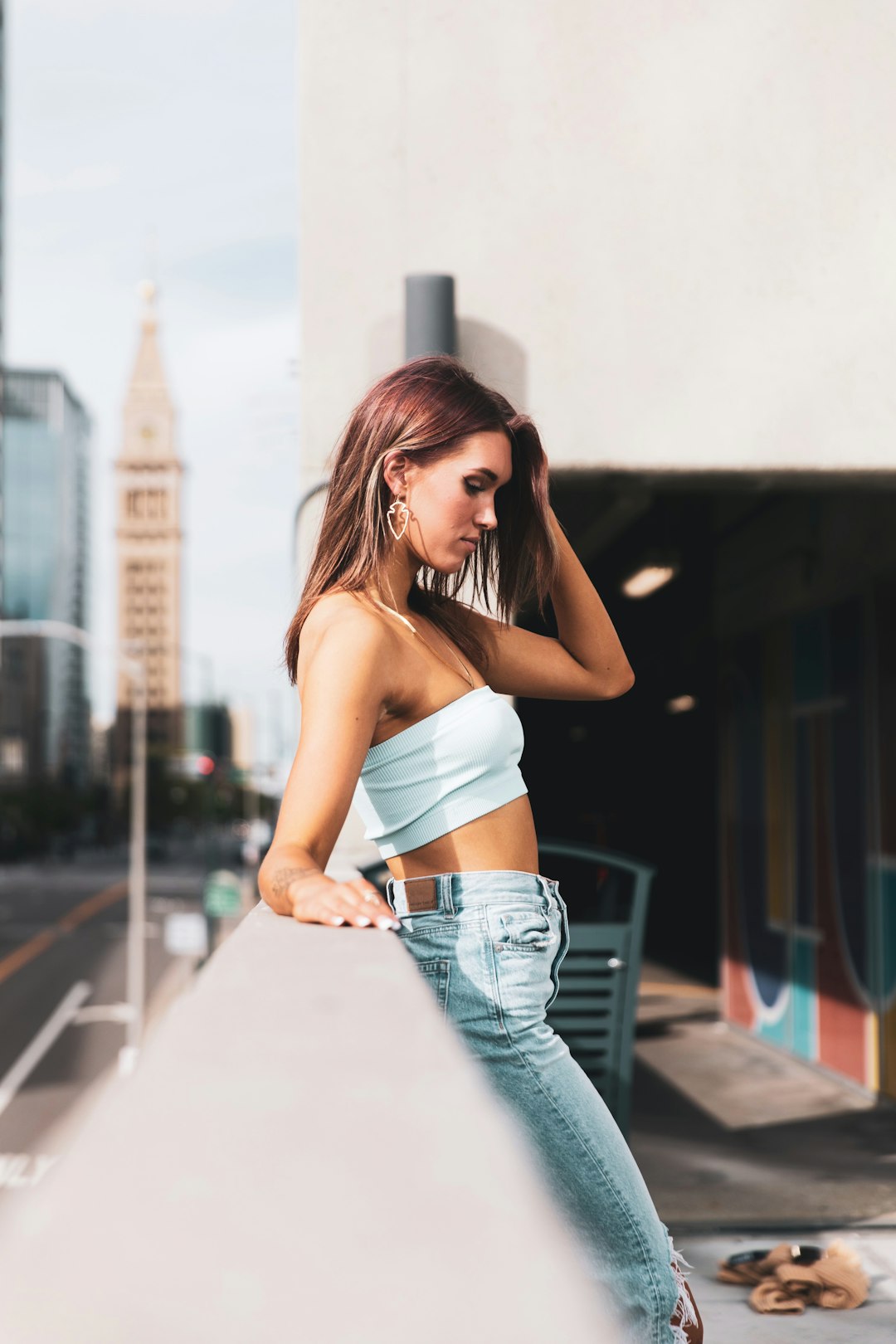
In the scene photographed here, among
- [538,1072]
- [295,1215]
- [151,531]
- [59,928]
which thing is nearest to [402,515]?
[538,1072]

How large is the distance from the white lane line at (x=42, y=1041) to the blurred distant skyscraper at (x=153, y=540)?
118981 millimetres

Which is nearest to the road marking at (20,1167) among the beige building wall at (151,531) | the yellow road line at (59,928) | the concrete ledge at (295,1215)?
the yellow road line at (59,928)

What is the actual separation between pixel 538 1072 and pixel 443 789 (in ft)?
1.42

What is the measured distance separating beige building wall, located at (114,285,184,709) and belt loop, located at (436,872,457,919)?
160017 millimetres

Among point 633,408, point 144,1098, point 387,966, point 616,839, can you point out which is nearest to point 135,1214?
point 144,1098

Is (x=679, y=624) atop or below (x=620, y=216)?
below

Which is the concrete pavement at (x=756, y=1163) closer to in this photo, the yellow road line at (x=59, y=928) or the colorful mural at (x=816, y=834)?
the colorful mural at (x=816, y=834)

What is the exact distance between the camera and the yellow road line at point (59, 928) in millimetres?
45812

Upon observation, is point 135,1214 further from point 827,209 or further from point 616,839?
point 616,839

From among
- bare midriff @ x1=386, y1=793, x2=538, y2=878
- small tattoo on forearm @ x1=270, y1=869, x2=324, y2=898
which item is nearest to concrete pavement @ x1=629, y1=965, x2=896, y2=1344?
bare midriff @ x1=386, y1=793, x2=538, y2=878

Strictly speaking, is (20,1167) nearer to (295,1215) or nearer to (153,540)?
(295,1215)

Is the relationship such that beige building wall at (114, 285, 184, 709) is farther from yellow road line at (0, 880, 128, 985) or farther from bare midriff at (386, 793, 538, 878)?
bare midriff at (386, 793, 538, 878)

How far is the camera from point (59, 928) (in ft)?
182

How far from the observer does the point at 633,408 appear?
5023 mm
